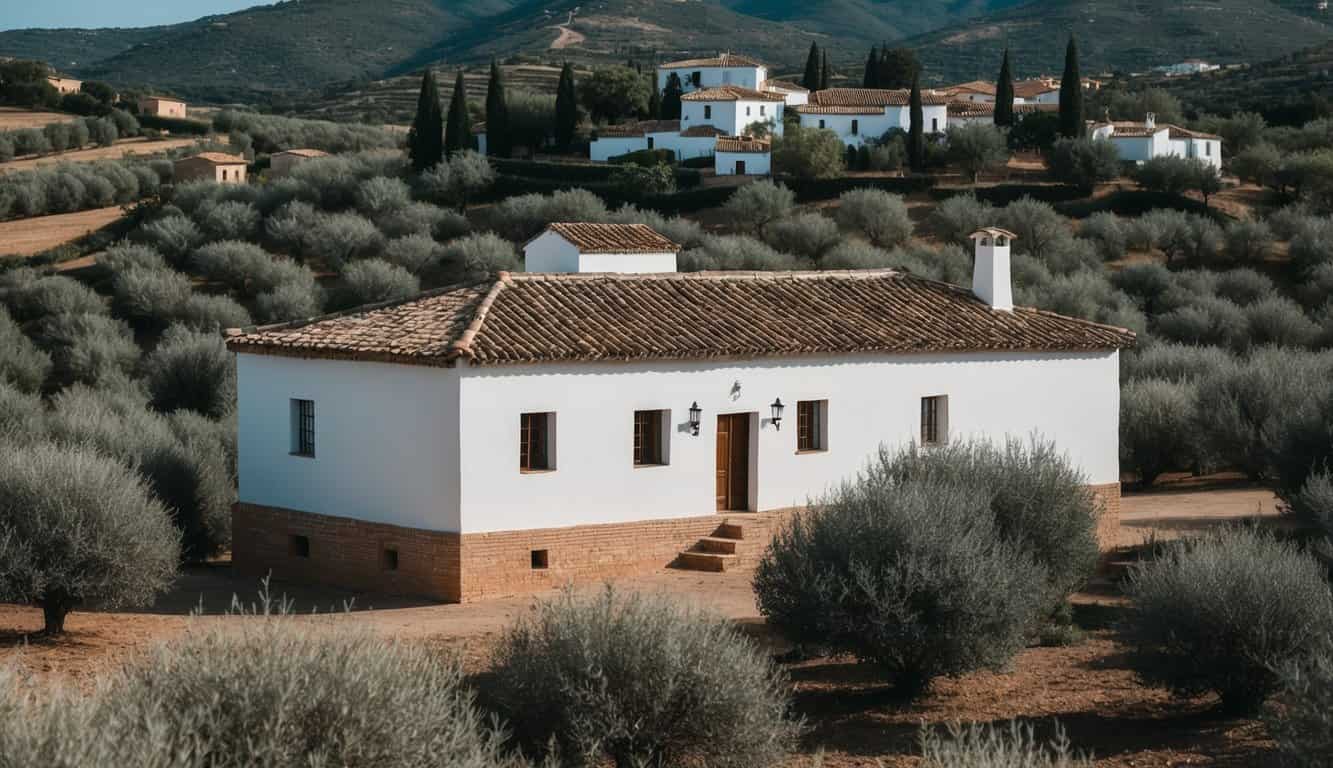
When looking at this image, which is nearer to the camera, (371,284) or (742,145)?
(371,284)

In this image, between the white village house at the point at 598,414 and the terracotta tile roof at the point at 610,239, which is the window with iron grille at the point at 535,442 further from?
the terracotta tile roof at the point at 610,239

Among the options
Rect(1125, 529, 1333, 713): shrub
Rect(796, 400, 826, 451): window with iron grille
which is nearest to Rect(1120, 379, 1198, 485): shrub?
Rect(796, 400, 826, 451): window with iron grille

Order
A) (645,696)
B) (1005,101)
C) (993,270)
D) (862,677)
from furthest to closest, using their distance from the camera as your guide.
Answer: (1005,101) < (993,270) < (862,677) < (645,696)

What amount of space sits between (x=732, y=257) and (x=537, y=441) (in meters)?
29.2

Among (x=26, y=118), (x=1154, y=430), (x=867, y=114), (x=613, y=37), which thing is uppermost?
(x=613, y=37)

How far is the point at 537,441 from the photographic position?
64.5ft

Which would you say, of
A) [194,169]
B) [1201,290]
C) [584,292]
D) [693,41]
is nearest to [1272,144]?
[1201,290]

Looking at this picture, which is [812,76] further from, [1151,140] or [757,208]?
[757,208]

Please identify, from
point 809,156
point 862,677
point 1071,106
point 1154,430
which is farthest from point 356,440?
point 1071,106

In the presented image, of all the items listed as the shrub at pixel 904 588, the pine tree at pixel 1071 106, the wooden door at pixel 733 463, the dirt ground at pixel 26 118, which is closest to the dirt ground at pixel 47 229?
the dirt ground at pixel 26 118

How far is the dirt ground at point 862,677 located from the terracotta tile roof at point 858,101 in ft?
197

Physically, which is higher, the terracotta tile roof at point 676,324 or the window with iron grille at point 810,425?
the terracotta tile roof at point 676,324

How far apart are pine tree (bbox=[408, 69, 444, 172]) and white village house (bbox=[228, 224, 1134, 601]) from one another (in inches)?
1766

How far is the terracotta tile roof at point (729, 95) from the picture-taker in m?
78.5
